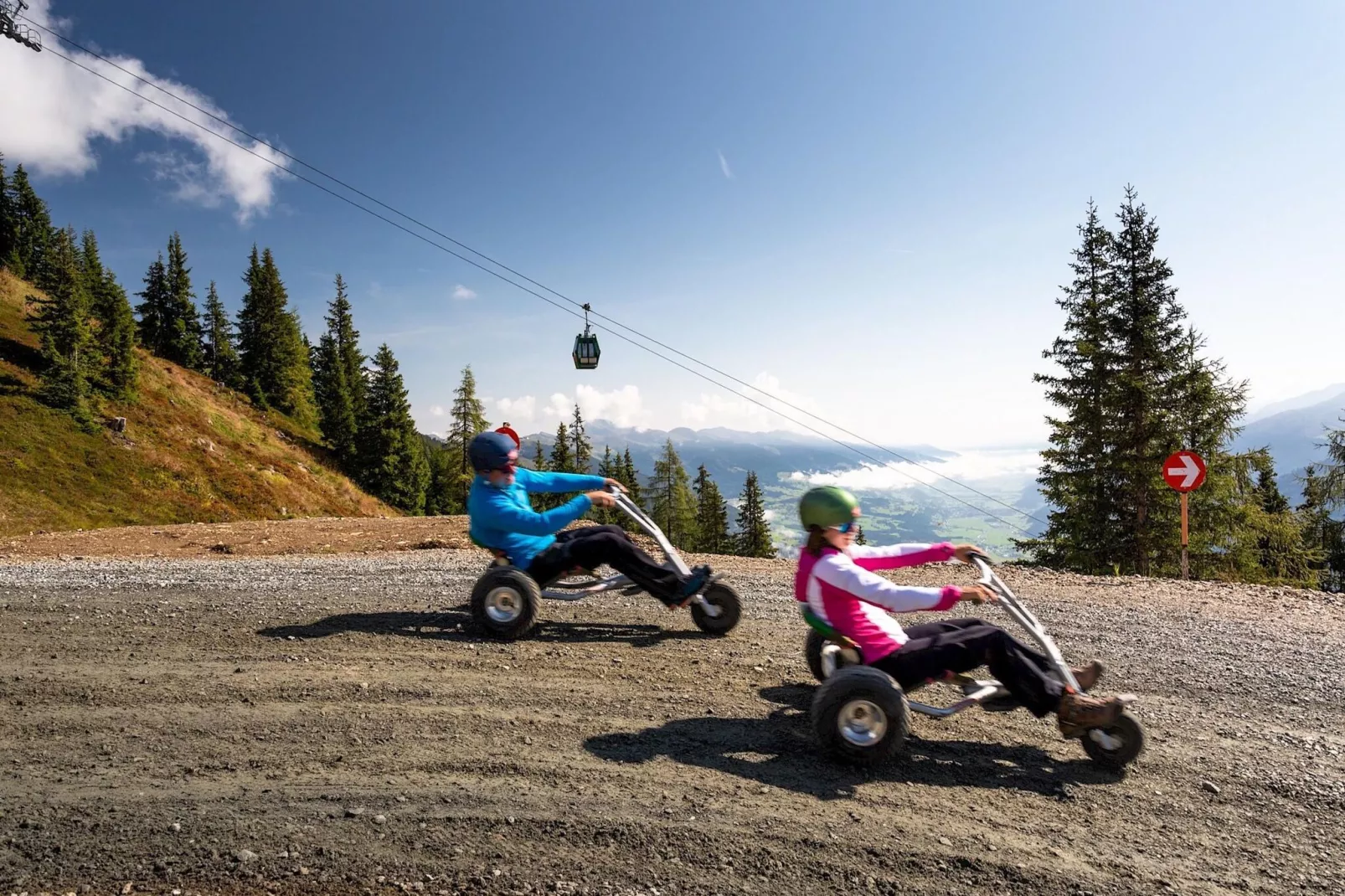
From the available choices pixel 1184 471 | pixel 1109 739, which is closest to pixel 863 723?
pixel 1109 739

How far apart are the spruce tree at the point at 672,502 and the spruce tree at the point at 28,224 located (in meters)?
62.0

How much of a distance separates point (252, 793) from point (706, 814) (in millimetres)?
2472

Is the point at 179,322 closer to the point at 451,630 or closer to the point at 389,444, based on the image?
the point at 389,444

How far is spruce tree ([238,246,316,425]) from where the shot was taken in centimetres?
6406

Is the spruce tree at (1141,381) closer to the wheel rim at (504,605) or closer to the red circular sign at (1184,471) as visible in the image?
the red circular sign at (1184,471)

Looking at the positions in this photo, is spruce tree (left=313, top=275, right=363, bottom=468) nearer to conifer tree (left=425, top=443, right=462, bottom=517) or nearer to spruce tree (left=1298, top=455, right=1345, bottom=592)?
conifer tree (left=425, top=443, right=462, bottom=517)

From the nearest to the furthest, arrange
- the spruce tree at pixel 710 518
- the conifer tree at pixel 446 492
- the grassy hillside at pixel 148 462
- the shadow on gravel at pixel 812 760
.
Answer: the shadow on gravel at pixel 812 760
the grassy hillside at pixel 148 462
the spruce tree at pixel 710 518
the conifer tree at pixel 446 492

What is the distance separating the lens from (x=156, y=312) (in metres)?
60.5

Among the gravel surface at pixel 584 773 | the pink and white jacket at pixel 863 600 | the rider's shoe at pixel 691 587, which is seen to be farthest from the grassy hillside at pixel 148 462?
the pink and white jacket at pixel 863 600

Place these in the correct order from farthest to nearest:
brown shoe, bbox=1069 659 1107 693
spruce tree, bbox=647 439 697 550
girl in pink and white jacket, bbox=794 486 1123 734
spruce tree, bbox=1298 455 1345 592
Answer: spruce tree, bbox=647 439 697 550
spruce tree, bbox=1298 455 1345 592
brown shoe, bbox=1069 659 1107 693
girl in pink and white jacket, bbox=794 486 1123 734

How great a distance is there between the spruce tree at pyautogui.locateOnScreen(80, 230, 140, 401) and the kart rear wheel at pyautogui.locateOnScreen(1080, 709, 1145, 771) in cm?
5191

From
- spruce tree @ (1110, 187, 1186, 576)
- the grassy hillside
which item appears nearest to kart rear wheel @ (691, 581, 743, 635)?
spruce tree @ (1110, 187, 1186, 576)

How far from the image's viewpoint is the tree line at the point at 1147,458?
21.5m

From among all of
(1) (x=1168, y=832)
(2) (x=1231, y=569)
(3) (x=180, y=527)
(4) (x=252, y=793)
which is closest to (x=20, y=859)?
→ (4) (x=252, y=793)
